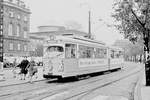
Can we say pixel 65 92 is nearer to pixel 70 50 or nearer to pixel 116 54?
pixel 70 50

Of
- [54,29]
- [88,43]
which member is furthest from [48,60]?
[54,29]

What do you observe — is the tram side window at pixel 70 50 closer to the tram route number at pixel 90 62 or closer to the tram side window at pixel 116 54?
the tram route number at pixel 90 62

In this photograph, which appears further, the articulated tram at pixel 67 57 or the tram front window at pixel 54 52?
the tram front window at pixel 54 52

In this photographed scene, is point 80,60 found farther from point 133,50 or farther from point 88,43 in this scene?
point 133,50

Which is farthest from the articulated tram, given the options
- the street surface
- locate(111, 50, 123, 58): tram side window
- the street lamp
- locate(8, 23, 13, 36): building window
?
locate(8, 23, 13, 36): building window

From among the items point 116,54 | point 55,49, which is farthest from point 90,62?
point 116,54

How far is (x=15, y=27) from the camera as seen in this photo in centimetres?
7894

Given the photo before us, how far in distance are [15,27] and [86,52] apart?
60854mm

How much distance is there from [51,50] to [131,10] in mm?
6437

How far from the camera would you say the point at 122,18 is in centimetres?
1577

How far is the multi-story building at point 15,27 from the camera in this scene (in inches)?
2906

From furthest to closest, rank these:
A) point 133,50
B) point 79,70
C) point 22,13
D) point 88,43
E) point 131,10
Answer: point 133,50, point 22,13, point 88,43, point 79,70, point 131,10

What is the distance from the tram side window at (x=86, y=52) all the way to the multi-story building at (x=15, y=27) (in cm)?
5209

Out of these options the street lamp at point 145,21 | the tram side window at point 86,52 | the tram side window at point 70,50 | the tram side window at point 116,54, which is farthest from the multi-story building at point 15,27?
the street lamp at point 145,21
